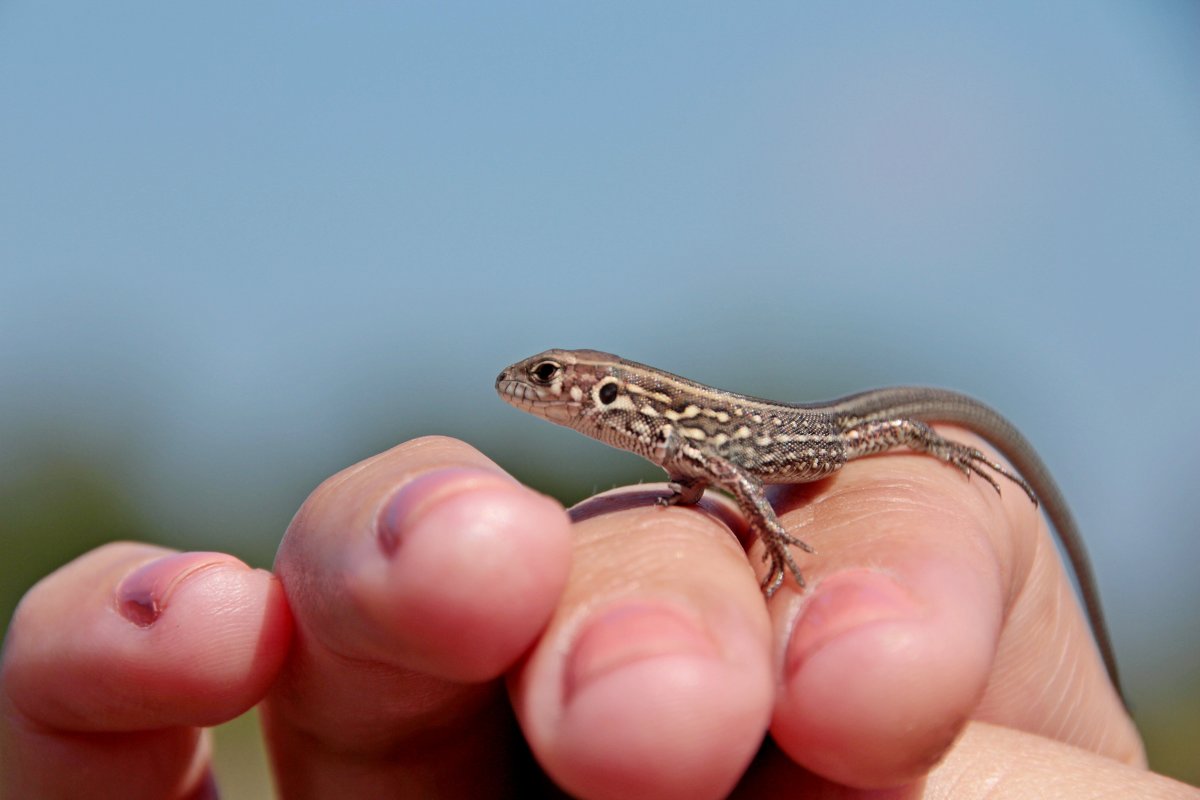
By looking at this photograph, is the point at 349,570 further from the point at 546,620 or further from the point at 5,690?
the point at 5,690

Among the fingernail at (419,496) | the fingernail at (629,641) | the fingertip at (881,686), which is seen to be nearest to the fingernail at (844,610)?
the fingertip at (881,686)

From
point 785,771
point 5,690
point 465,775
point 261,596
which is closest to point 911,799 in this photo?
point 785,771

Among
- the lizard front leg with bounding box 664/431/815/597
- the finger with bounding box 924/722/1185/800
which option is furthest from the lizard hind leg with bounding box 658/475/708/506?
the finger with bounding box 924/722/1185/800

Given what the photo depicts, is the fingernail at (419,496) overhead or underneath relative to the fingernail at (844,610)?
overhead

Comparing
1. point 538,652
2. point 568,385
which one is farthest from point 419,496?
point 568,385

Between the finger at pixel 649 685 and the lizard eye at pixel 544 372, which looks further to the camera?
the lizard eye at pixel 544 372

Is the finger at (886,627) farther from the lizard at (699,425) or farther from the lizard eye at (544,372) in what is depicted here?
the lizard eye at (544,372)

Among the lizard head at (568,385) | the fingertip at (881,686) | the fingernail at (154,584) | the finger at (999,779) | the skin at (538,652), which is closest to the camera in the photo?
the skin at (538,652)
